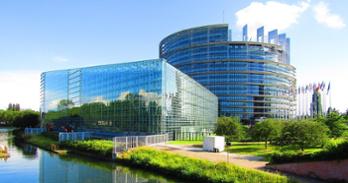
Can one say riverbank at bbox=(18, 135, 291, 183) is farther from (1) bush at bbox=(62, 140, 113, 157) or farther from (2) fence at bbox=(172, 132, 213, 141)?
(2) fence at bbox=(172, 132, 213, 141)

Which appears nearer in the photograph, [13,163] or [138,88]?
[13,163]

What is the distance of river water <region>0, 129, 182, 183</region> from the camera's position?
31078 millimetres

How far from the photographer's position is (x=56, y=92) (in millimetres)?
93562

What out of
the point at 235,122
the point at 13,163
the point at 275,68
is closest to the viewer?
the point at 13,163

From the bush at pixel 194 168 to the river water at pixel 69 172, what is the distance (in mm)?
1154

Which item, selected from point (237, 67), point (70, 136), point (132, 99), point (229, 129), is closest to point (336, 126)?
point (229, 129)

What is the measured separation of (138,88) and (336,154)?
37660 millimetres

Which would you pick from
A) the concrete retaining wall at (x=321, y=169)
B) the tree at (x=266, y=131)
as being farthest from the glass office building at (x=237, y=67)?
the concrete retaining wall at (x=321, y=169)

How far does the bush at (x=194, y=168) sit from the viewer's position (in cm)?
2542

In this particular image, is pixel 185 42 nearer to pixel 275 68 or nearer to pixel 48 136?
pixel 275 68

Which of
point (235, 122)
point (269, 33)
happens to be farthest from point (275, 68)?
point (235, 122)

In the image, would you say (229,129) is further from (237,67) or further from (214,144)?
(237,67)

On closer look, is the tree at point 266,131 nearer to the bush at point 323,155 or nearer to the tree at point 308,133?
the tree at point 308,133

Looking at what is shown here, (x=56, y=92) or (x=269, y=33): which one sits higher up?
(x=269, y=33)
